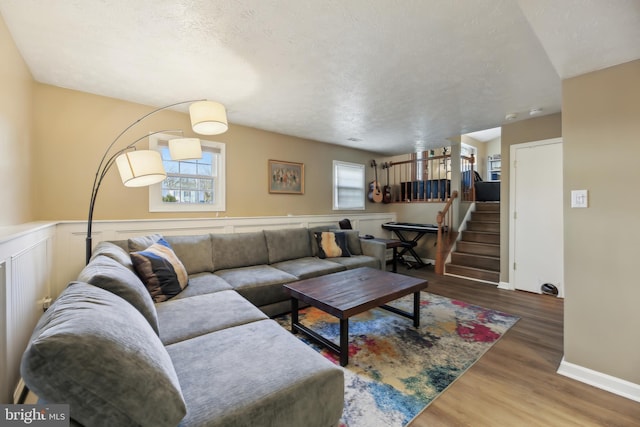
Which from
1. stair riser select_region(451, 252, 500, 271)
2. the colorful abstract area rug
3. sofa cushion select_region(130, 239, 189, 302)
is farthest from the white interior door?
sofa cushion select_region(130, 239, 189, 302)

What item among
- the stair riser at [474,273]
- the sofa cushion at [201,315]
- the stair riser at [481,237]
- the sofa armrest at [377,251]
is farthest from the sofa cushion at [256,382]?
the stair riser at [481,237]

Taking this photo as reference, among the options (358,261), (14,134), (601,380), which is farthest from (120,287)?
(601,380)

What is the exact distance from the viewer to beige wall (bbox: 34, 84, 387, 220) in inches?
102

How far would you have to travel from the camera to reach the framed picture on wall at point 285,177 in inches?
164

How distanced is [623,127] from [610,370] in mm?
1609

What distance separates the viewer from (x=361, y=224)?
5.52 meters

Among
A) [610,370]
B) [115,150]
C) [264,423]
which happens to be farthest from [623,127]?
[115,150]

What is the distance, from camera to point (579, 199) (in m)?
1.87

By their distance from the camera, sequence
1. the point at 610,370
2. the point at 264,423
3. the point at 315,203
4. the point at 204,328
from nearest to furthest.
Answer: the point at 264,423 → the point at 204,328 → the point at 610,370 → the point at 315,203

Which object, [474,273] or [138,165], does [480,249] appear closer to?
[474,273]

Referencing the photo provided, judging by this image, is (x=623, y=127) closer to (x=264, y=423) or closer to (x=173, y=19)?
(x=264, y=423)

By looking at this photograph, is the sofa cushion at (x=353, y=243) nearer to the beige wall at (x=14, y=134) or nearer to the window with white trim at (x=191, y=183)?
the window with white trim at (x=191, y=183)

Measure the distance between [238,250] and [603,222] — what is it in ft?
10.9

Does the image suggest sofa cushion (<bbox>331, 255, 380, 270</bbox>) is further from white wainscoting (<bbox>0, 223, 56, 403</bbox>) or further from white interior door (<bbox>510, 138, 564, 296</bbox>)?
white wainscoting (<bbox>0, 223, 56, 403</bbox>)
